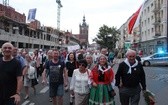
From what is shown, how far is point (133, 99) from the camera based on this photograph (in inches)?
295

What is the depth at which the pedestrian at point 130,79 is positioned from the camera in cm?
739

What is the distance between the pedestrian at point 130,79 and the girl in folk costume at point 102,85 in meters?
0.24

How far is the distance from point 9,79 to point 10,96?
277 mm

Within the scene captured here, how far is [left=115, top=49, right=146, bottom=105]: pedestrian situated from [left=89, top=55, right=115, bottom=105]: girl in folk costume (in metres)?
0.24

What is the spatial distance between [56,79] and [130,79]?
2.24 meters

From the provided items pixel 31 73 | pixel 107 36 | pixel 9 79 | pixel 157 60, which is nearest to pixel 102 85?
pixel 9 79

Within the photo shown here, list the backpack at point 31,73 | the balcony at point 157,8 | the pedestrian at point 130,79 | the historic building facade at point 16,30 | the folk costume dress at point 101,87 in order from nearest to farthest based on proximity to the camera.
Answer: the folk costume dress at point 101,87 < the pedestrian at point 130,79 < the backpack at point 31,73 < the historic building facade at point 16,30 < the balcony at point 157,8

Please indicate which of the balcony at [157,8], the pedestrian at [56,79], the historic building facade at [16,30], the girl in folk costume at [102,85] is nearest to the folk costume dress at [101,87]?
the girl in folk costume at [102,85]

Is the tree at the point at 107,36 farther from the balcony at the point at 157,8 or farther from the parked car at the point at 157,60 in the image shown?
the parked car at the point at 157,60

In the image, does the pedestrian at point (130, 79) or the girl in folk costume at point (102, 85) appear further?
the pedestrian at point (130, 79)

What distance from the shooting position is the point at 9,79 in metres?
5.85

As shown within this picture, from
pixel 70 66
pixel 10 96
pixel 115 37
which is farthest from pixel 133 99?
pixel 115 37

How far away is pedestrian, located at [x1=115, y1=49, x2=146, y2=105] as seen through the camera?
24.2ft

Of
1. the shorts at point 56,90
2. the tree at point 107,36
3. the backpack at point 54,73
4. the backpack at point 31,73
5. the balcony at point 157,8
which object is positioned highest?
the balcony at point 157,8
